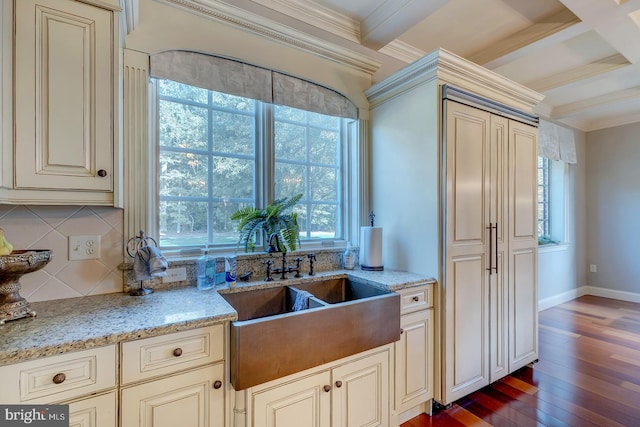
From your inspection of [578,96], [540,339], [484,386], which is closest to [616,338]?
[540,339]

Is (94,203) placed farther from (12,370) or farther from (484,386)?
(484,386)

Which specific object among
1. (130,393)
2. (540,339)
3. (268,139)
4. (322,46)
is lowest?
(540,339)

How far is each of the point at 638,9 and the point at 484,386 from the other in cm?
276

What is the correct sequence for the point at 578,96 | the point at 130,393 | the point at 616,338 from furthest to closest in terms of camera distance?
the point at 578,96
the point at 616,338
the point at 130,393

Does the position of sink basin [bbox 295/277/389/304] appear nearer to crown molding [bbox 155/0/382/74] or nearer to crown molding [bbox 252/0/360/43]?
crown molding [bbox 155/0/382/74]

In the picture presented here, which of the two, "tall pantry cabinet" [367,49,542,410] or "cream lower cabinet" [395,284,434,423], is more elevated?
"tall pantry cabinet" [367,49,542,410]

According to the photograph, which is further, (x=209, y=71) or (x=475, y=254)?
(x=475, y=254)

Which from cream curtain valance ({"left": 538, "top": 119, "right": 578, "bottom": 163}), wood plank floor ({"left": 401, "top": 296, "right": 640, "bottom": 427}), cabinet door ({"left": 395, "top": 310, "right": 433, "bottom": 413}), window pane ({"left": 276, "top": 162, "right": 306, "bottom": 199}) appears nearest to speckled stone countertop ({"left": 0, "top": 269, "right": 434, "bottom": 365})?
window pane ({"left": 276, "top": 162, "right": 306, "bottom": 199})

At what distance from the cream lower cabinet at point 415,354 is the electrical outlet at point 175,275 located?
51.1 inches

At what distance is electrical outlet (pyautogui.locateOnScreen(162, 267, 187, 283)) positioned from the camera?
1708mm

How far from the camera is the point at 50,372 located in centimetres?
98

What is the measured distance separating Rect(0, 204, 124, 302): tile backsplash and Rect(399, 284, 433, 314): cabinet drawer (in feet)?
5.26

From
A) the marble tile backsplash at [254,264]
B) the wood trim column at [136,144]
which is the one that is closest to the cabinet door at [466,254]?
the marble tile backsplash at [254,264]

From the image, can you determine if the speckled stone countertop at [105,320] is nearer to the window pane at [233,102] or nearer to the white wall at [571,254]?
the window pane at [233,102]
